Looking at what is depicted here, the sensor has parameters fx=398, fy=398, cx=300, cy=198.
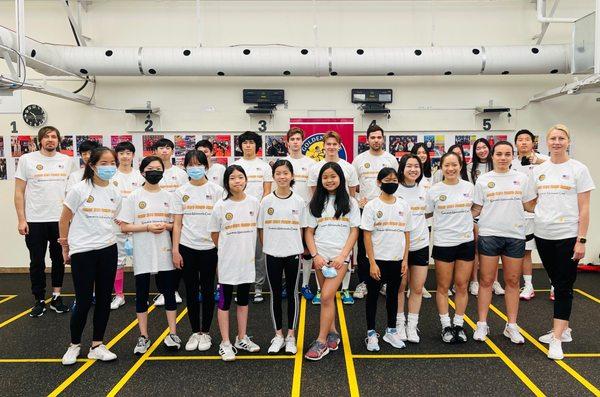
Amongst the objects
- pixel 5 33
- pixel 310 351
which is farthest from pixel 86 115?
pixel 310 351

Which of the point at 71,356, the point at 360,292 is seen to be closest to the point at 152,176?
the point at 71,356

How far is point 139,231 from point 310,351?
1640 millimetres

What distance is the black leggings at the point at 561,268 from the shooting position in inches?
121

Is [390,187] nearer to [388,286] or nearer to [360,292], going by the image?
[388,286]

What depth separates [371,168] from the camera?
170 inches

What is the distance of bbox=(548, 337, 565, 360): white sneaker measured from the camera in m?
3.12

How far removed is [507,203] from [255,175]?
2465 millimetres

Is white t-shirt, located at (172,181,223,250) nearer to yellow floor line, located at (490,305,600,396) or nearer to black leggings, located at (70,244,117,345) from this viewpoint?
black leggings, located at (70,244,117,345)

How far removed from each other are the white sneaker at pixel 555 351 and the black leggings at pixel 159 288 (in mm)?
3030

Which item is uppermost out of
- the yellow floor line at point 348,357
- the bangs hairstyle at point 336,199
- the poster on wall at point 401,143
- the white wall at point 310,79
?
the white wall at point 310,79

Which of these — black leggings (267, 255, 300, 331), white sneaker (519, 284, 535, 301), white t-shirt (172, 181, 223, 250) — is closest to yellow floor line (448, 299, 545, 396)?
white sneaker (519, 284, 535, 301)

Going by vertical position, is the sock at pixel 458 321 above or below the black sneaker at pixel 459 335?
above

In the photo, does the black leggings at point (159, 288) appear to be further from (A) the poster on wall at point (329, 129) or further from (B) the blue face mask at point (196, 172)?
(A) the poster on wall at point (329, 129)

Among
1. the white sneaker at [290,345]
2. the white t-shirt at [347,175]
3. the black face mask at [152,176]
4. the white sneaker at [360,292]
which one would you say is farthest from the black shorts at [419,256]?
the black face mask at [152,176]
